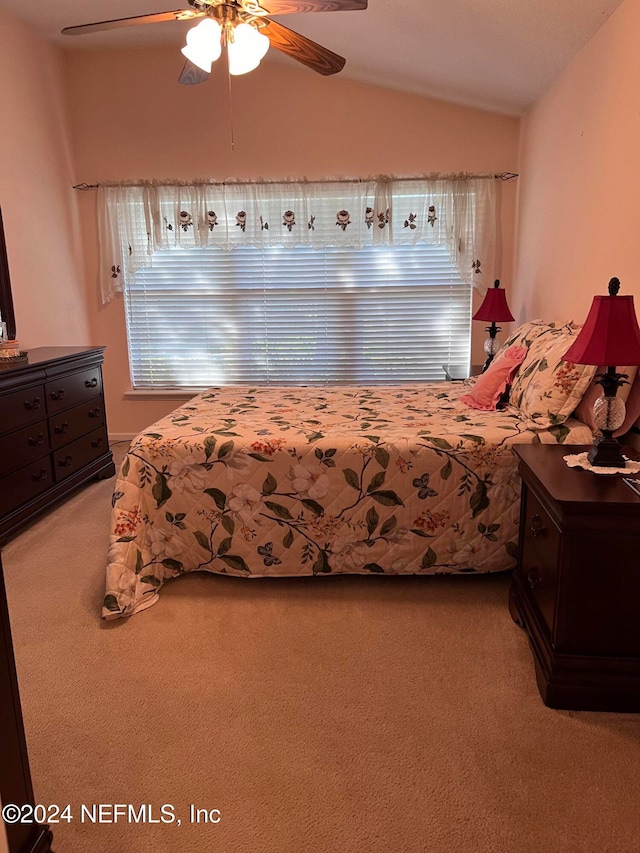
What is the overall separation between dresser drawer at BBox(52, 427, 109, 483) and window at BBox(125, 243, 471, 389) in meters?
1.02

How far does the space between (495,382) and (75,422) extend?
247 centimetres

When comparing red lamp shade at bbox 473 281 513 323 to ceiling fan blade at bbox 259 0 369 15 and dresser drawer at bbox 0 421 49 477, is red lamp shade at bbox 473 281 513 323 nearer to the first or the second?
ceiling fan blade at bbox 259 0 369 15

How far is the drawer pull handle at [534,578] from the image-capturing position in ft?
6.31

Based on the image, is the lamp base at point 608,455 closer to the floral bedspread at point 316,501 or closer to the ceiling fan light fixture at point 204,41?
the floral bedspread at point 316,501

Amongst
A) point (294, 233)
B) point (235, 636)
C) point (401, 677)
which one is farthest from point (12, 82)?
point (401, 677)

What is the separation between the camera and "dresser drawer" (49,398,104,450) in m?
3.38

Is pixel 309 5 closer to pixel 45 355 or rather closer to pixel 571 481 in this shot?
pixel 571 481

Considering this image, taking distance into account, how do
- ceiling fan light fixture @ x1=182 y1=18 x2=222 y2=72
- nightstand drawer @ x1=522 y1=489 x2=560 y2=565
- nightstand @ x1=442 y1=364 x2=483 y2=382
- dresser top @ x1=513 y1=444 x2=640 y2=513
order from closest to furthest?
1. dresser top @ x1=513 y1=444 x2=640 y2=513
2. nightstand drawer @ x1=522 y1=489 x2=560 y2=565
3. ceiling fan light fixture @ x1=182 y1=18 x2=222 y2=72
4. nightstand @ x1=442 y1=364 x2=483 y2=382

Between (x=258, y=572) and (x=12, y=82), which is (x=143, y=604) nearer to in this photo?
(x=258, y=572)

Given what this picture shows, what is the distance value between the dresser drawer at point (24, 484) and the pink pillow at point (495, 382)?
7.62 feet

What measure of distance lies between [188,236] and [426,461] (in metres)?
3.06

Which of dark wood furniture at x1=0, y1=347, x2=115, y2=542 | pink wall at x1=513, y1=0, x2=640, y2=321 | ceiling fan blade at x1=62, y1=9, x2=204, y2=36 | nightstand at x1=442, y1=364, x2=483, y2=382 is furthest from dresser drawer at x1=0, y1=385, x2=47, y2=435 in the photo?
Result: pink wall at x1=513, y1=0, x2=640, y2=321

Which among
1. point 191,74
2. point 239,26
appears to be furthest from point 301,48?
point 191,74

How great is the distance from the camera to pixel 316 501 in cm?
243
